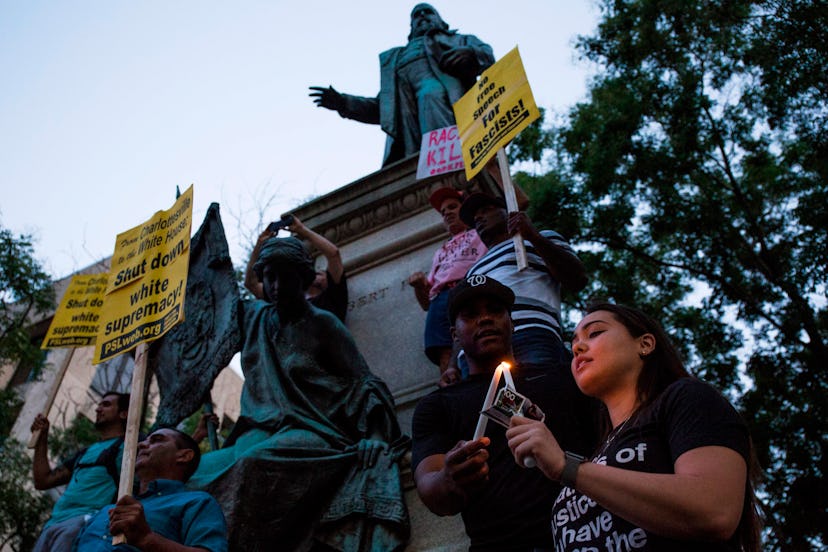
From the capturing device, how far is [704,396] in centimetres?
245

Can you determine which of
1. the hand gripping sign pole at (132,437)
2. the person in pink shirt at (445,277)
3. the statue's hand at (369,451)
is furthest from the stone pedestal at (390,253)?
the hand gripping sign pole at (132,437)

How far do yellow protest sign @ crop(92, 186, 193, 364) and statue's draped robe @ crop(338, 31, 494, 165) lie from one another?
300 cm

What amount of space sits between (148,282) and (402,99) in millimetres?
3872

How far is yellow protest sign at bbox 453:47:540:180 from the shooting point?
6234 millimetres

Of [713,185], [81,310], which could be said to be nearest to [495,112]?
[81,310]

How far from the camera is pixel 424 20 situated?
9656mm

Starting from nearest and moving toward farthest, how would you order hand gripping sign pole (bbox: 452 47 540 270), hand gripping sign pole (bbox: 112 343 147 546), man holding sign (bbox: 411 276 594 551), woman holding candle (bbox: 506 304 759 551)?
woman holding candle (bbox: 506 304 759 551), man holding sign (bbox: 411 276 594 551), hand gripping sign pole (bbox: 112 343 147 546), hand gripping sign pole (bbox: 452 47 540 270)

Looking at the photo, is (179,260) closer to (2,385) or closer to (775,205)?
(775,205)

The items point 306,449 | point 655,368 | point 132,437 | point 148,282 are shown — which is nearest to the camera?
point 655,368

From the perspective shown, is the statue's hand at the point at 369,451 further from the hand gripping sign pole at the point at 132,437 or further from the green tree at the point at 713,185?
the green tree at the point at 713,185

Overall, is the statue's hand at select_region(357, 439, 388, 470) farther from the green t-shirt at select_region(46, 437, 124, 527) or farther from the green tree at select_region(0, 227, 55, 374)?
the green tree at select_region(0, 227, 55, 374)

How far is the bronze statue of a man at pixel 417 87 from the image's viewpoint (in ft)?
28.3

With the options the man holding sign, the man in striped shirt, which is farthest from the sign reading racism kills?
the man holding sign

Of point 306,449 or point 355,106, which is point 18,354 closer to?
point 355,106
